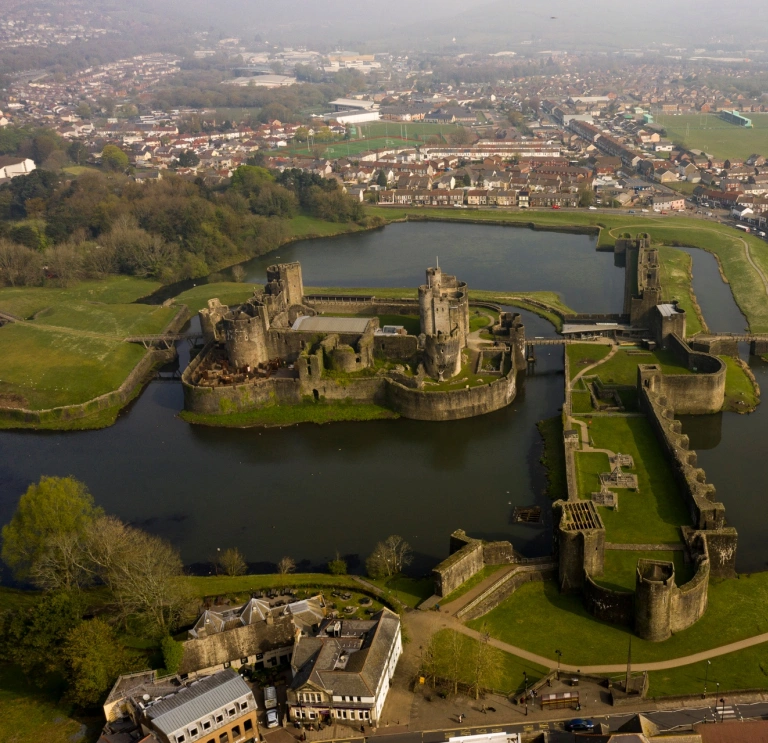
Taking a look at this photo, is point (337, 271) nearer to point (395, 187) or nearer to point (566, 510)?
point (395, 187)

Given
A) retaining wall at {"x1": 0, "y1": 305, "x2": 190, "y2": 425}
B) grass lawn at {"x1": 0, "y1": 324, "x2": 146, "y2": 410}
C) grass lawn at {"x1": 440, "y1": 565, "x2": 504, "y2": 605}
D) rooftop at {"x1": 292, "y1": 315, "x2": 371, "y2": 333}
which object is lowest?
retaining wall at {"x1": 0, "y1": 305, "x2": 190, "y2": 425}

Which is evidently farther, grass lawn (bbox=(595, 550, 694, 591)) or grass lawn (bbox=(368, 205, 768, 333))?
grass lawn (bbox=(368, 205, 768, 333))

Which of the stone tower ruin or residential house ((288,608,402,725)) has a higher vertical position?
the stone tower ruin

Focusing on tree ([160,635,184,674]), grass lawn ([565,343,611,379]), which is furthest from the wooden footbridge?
tree ([160,635,184,674])

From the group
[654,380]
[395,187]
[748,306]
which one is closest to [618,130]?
[395,187]

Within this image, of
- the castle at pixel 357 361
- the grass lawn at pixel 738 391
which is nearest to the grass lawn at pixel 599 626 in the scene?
the grass lawn at pixel 738 391

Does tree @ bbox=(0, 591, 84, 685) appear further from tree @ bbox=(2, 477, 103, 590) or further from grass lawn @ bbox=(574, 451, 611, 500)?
grass lawn @ bbox=(574, 451, 611, 500)

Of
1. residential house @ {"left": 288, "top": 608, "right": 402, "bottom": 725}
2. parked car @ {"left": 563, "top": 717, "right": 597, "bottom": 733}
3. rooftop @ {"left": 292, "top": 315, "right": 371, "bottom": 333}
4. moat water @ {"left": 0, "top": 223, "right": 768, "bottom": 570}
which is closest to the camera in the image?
parked car @ {"left": 563, "top": 717, "right": 597, "bottom": 733}

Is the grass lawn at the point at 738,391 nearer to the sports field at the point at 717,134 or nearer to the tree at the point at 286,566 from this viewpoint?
the tree at the point at 286,566
